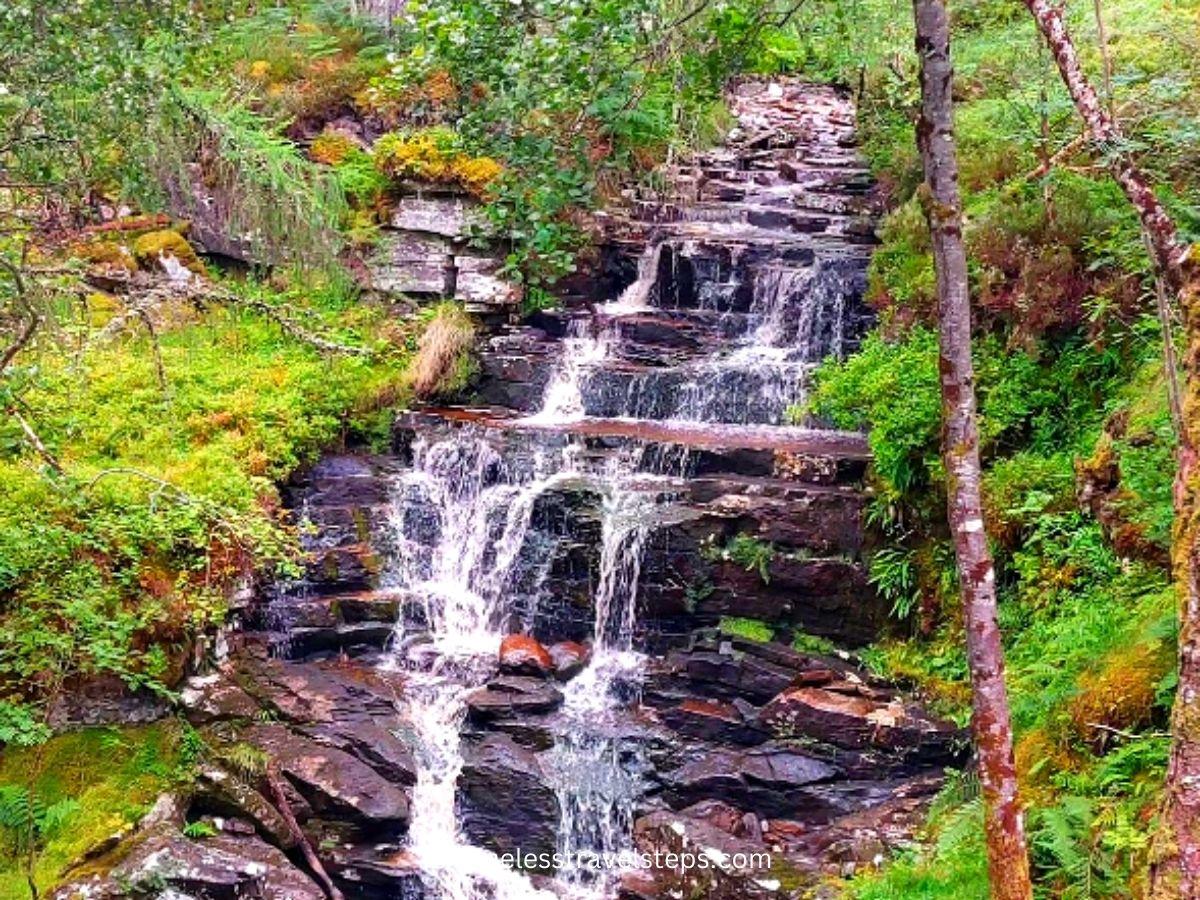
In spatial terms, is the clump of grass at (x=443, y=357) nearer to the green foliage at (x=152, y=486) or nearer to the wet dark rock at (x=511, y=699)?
the green foliage at (x=152, y=486)

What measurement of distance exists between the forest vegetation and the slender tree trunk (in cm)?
48

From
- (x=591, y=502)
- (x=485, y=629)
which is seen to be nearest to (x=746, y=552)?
(x=591, y=502)

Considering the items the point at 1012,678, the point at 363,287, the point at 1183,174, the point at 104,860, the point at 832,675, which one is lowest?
the point at 104,860

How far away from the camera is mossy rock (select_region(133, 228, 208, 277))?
1341 centimetres

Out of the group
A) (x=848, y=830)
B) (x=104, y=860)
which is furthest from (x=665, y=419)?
(x=104, y=860)

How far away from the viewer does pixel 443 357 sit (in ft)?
41.6

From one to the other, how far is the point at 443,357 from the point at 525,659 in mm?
4846

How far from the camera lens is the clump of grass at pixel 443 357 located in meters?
12.5

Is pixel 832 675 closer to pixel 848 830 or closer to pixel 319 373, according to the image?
pixel 848 830

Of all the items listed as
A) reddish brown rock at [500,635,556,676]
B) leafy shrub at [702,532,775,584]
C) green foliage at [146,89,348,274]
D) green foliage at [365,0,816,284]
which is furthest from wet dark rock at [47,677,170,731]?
green foliage at [146,89,348,274]

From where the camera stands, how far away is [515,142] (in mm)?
4695

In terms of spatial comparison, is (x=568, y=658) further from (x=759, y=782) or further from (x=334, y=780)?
(x=334, y=780)

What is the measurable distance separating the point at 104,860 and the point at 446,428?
19.6ft

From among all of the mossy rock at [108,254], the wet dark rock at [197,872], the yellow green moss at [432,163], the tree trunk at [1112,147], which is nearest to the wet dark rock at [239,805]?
the wet dark rock at [197,872]
